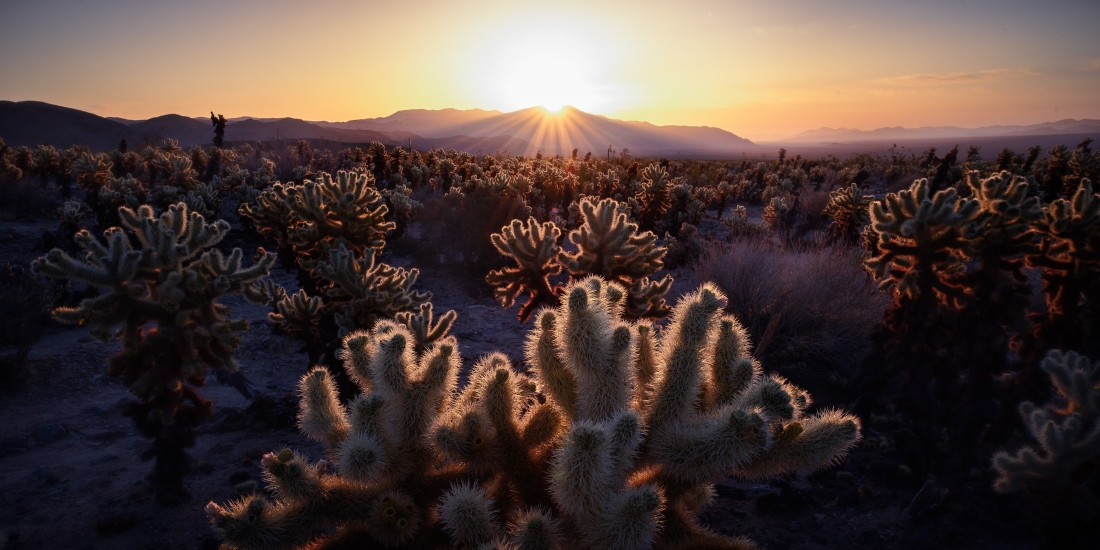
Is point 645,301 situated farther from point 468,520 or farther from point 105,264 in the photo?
point 105,264

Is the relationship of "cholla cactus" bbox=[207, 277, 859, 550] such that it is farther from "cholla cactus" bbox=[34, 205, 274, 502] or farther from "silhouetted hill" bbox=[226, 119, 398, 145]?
"silhouetted hill" bbox=[226, 119, 398, 145]

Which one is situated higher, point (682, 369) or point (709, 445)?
point (682, 369)

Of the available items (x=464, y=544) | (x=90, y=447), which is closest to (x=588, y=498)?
(x=464, y=544)

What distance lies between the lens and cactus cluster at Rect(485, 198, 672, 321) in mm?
5277

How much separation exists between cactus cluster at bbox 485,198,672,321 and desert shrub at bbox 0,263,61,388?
620cm

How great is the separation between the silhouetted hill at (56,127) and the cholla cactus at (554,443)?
72336 mm

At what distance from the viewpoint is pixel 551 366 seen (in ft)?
8.92

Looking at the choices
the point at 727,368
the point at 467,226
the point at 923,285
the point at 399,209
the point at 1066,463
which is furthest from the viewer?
the point at 399,209

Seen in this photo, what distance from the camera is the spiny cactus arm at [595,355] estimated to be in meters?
2.46

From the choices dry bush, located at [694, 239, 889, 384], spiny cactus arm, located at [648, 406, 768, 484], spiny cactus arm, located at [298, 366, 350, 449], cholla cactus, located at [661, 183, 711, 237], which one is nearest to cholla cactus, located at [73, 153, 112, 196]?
cholla cactus, located at [661, 183, 711, 237]

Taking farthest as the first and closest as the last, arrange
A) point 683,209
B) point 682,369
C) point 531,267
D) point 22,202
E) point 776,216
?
point 683,209
point 776,216
point 22,202
point 531,267
point 682,369

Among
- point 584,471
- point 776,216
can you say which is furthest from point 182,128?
point 584,471

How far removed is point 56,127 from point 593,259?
83981 millimetres

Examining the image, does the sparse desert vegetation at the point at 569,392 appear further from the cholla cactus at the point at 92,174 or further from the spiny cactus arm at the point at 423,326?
the cholla cactus at the point at 92,174
